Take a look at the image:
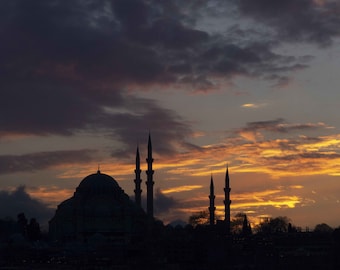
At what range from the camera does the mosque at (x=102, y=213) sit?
399 ft

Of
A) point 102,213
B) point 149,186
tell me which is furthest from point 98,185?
point 149,186

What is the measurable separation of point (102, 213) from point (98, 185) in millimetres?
4998

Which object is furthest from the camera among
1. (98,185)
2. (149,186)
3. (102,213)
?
(98,185)

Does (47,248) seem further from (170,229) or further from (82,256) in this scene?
(170,229)

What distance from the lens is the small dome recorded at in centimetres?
12506

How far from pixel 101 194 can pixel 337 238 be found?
30.5 metres

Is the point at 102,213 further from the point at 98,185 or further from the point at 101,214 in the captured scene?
the point at 98,185

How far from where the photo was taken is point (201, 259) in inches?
4471

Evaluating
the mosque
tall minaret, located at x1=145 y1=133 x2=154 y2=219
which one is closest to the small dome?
the mosque

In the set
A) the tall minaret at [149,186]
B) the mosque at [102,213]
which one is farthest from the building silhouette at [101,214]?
the tall minaret at [149,186]

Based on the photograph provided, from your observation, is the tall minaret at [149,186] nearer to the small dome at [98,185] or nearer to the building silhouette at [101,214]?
the building silhouette at [101,214]

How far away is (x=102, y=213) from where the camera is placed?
12194 cm

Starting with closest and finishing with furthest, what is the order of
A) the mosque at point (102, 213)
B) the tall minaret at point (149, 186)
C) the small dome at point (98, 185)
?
the tall minaret at point (149, 186), the mosque at point (102, 213), the small dome at point (98, 185)

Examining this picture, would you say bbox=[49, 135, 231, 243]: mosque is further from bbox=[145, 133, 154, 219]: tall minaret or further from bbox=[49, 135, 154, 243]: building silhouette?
bbox=[145, 133, 154, 219]: tall minaret
